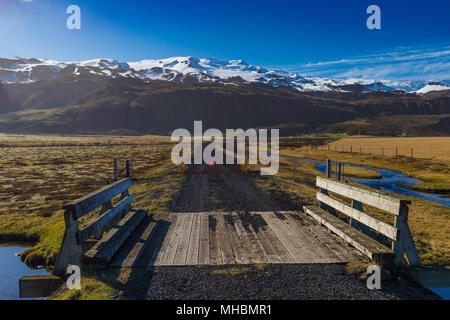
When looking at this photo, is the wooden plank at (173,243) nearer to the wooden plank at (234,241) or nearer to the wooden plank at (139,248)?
the wooden plank at (139,248)

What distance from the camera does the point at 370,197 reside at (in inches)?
242

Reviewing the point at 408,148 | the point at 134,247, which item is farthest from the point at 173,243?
the point at 408,148

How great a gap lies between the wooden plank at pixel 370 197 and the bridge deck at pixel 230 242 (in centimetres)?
116

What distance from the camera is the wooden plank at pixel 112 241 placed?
5.43m

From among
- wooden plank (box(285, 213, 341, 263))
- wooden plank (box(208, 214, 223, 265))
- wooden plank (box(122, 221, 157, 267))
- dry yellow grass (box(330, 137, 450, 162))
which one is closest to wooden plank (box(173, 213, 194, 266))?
wooden plank (box(208, 214, 223, 265))

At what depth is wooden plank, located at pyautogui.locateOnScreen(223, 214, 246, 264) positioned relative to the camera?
593 centimetres

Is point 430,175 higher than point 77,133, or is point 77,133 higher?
point 77,133

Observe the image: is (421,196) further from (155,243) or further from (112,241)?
(112,241)

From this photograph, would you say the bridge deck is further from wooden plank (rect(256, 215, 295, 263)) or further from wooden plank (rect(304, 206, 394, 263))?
wooden plank (rect(304, 206, 394, 263))

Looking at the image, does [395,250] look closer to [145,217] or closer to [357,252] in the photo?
[357,252]

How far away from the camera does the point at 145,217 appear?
902 cm
